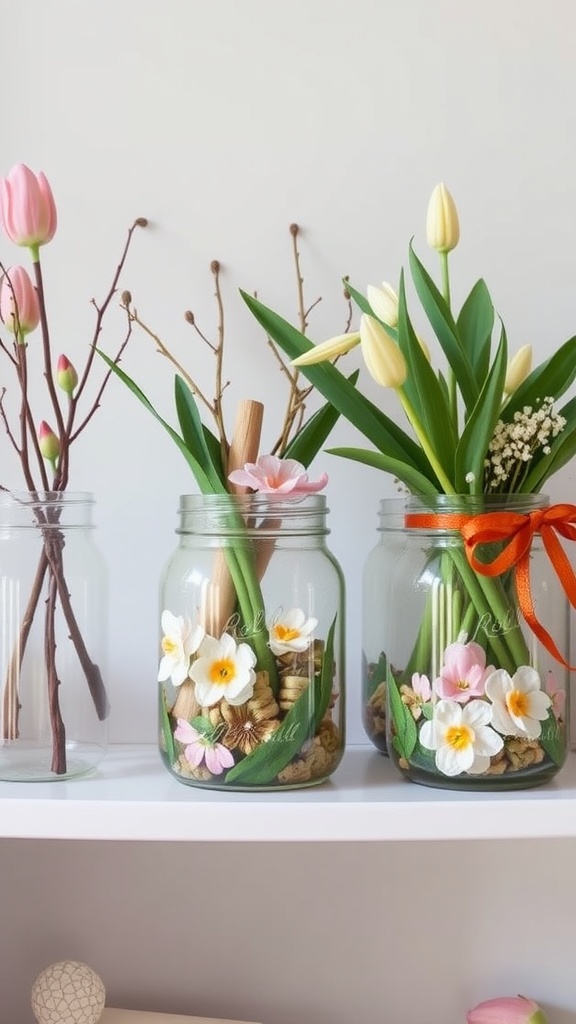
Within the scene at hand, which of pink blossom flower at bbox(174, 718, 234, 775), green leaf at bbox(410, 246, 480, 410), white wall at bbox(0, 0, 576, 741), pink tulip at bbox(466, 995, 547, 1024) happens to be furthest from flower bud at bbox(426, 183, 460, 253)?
pink tulip at bbox(466, 995, 547, 1024)

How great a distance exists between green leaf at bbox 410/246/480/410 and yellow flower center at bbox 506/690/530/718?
194 mm

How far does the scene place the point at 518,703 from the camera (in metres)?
0.63

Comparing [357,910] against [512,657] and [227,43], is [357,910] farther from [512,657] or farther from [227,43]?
[227,43]

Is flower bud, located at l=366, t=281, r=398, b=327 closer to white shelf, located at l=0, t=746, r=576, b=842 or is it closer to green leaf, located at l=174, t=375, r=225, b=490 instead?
green leaf, located at l=174, t=375, r=225, b=490

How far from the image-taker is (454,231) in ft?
2.27

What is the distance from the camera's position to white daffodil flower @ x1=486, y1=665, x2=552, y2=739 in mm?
626

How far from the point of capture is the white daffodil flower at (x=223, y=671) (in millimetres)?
634

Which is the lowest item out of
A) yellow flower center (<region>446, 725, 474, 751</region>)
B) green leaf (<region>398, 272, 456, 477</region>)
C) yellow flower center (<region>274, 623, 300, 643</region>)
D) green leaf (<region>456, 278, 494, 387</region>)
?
yellow flower center (<region>446, 725, 474, 751</region>)

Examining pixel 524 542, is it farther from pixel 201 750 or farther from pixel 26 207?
pixel 26 207

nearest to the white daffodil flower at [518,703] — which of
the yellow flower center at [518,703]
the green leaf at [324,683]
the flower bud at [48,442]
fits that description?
the yellow flower center at [518,703]

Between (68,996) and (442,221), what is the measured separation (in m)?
0.63

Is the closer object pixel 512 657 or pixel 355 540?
pixel 512 657

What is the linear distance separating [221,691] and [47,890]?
0.33 meters

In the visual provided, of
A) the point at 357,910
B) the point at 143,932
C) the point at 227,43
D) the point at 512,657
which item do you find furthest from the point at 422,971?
the point at 227,43
